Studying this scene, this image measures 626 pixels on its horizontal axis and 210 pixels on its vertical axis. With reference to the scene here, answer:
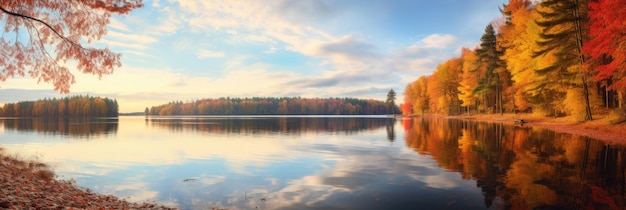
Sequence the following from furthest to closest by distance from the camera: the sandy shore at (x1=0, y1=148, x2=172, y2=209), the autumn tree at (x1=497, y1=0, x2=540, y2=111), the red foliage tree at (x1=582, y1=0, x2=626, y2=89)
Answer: the autumn tree at (x1=497, y1=0, x2=540, y2=111), the red foliage tree at (x1=582, y1=0, x2=626, y2=89), the sandy shore at (x1=0, y1=148, x2=172, y2=209)

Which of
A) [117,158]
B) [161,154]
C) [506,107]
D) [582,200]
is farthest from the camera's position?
[506,107]

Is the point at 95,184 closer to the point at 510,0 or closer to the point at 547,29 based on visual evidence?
the point at 547,29

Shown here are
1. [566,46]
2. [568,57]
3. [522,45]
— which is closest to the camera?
[566,46]

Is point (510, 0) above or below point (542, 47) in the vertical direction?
above

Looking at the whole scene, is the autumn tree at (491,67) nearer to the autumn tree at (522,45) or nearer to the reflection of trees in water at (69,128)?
the autumn tree at (522,45)

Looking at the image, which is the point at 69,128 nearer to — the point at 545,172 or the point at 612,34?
the point at 545,172

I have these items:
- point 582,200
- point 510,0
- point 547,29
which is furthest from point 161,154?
point 510,0

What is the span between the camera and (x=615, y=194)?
1030cm

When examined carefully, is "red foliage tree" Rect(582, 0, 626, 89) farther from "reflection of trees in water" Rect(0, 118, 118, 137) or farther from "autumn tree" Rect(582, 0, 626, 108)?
"reflection of trees in water" Rect(0, 118, 118, 137)

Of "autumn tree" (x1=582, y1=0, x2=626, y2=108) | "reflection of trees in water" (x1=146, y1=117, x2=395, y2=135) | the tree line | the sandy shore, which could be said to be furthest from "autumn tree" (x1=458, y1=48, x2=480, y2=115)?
the sandy shore

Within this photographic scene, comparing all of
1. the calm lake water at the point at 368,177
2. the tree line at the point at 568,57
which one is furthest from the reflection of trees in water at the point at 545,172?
the tree line at the point at 568,57

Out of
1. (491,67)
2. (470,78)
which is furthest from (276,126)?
(470,78)

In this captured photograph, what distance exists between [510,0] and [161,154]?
185 ft

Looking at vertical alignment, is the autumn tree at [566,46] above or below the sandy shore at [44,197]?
above
